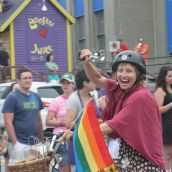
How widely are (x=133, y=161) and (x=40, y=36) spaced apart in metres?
22.0

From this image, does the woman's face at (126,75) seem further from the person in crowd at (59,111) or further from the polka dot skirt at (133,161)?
the person in crowd at (59,111)

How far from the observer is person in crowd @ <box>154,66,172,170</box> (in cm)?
889

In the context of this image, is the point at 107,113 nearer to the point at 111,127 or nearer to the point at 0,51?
the point at 111,127

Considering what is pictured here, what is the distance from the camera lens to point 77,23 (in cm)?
3703

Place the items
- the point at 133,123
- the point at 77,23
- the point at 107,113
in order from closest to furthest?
the point at 133,123 < the point at 107,113 < the point at 77,23

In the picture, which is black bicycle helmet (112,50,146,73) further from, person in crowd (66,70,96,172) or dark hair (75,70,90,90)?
dark hair (75,70,90,90)

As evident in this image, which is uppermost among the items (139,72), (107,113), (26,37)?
(26,37)

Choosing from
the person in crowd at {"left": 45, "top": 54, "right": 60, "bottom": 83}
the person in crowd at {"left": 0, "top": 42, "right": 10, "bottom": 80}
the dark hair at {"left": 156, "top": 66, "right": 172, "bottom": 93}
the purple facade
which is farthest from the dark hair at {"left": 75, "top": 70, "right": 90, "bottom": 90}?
the purple facade

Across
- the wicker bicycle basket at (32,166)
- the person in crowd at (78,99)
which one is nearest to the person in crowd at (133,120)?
the wicker bicycle basket at (32,166)

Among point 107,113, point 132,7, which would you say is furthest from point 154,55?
point 107,113

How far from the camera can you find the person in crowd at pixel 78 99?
26.2 ft

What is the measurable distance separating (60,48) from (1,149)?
20.1m

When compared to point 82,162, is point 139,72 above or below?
above

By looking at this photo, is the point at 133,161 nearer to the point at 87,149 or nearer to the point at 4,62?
the point at 87,149
